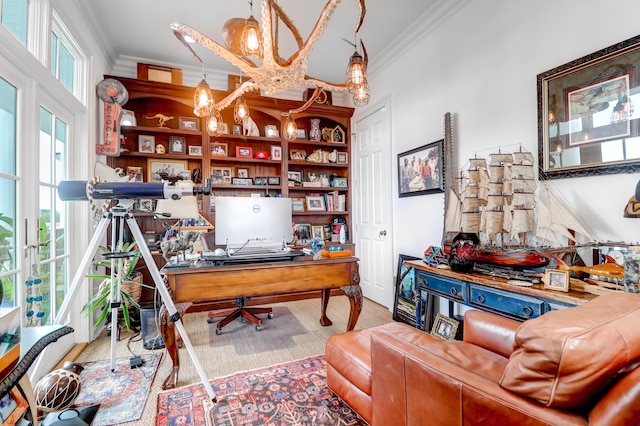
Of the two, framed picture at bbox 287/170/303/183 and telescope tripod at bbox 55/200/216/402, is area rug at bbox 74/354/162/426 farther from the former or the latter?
framed picture at bbox 287/170/303/183

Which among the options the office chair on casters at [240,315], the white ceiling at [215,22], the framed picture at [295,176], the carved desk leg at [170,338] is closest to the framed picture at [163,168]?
the white ceiling at [215,22]

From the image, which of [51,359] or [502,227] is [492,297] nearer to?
[502,227]

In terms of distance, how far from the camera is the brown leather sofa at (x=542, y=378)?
621mm

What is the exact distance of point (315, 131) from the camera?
Result: 4.03 meters

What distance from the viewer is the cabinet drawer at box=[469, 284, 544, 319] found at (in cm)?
147

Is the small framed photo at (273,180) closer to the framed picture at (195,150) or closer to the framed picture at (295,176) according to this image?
the framed picture at (295,176)

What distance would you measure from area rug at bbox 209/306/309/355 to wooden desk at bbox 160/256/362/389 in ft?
1.93

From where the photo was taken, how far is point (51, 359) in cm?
196

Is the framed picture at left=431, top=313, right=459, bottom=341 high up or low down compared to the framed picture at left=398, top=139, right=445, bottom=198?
down

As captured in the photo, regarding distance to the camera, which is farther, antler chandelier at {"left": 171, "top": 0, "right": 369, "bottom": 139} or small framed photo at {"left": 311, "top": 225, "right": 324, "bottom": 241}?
small framed photo at {"left": 311, "top": 225, "right": 324, "bottom": 241}

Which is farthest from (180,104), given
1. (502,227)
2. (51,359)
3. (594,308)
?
(594,308)

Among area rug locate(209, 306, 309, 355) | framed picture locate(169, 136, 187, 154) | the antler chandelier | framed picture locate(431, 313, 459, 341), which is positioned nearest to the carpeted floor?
area rug locate(209, 306, 309, 355)

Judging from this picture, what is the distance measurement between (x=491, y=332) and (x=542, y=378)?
0.75m

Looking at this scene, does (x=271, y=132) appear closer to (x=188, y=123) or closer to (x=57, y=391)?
(x=188, y=123)
